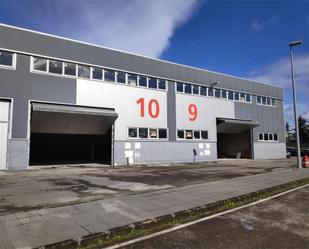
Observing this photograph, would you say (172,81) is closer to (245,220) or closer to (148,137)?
(148,137)

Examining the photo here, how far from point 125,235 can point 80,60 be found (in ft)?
54.4

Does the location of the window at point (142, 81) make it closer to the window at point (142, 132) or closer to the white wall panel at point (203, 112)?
the white wall panel at point (203, 112)

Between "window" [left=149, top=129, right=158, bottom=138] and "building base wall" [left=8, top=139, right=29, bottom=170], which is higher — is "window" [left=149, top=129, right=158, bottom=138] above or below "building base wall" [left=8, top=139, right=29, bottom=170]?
above

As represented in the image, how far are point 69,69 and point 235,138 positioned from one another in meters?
22.5

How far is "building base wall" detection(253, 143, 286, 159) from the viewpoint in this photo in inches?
1220

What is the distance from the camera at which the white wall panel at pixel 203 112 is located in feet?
81.7

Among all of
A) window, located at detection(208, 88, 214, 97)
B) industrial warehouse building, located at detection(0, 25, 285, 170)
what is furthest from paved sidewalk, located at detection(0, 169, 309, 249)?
window, located at detection(208, 88, 214, 97)

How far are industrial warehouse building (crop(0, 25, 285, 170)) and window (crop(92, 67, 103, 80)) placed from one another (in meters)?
0.08

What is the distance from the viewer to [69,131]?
21438mm

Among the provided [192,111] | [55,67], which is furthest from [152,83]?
[55,67]

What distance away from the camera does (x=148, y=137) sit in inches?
883

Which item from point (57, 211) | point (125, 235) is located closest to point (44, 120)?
point (57, 211)

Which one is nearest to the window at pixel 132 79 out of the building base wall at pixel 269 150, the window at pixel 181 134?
the window at pixel 181 134

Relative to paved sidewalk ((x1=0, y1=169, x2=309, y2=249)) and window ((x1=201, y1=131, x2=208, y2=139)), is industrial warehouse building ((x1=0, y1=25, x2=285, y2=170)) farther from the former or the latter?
paved sidewalk ((x1=0, y1=169, x2=309, y2=249))
